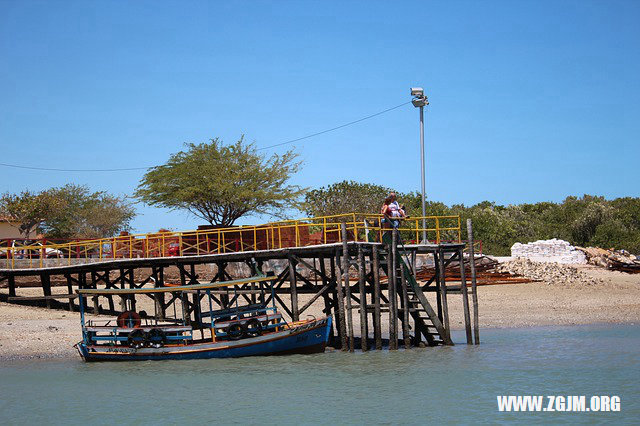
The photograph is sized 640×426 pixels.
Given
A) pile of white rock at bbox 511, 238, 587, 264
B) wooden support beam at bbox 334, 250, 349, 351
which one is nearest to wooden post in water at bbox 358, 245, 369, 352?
wooden support beam at bbox 334, 250, 349, 351

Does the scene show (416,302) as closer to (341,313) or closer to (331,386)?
(341,313)

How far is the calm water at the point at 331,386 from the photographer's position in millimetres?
19125

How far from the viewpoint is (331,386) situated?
22.0 metres

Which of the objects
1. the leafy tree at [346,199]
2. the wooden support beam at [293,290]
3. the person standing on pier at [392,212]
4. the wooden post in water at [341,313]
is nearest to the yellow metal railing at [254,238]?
the person standing on pier at [392,212]

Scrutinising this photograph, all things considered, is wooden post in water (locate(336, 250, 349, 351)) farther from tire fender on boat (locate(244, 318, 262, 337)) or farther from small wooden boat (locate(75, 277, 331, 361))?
tire fender on boat (locate(244, 318, 262, 337))

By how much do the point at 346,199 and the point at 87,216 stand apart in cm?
3149

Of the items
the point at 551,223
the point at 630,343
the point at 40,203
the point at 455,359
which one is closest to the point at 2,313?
the point at 455,359

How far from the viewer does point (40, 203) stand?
69.6 meters

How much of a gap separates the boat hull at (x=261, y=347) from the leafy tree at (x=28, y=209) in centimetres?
4670

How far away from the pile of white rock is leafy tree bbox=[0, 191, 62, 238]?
42688 mm

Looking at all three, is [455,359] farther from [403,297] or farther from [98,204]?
[98,204]

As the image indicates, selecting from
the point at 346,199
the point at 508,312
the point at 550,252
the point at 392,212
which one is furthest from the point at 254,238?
the point at 346,199

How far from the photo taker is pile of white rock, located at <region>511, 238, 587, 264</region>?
57031 mm

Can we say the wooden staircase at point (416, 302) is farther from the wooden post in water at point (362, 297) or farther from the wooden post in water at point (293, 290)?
the wooden post in water at point (293, 290)
